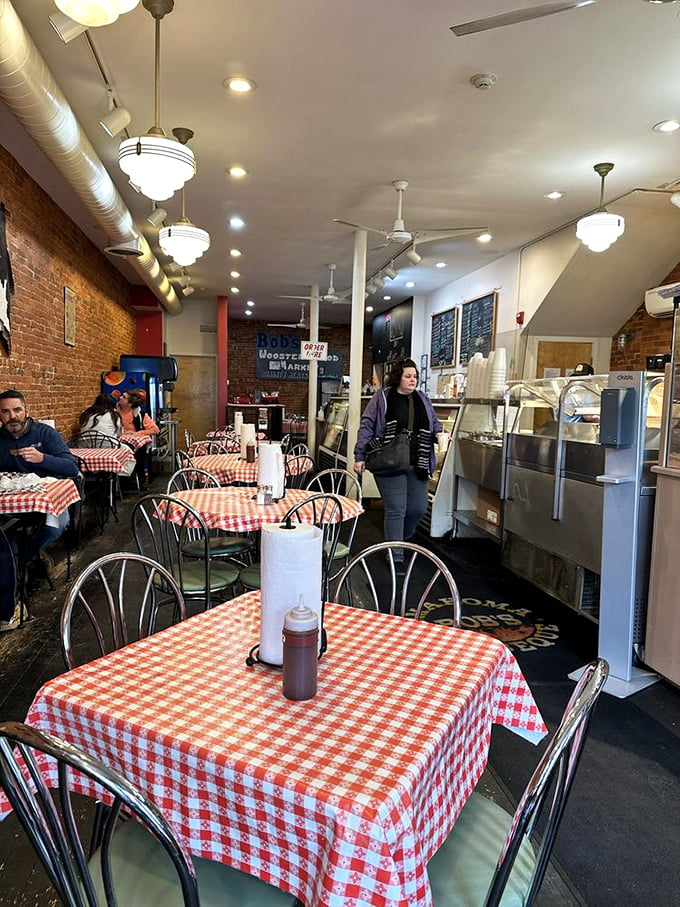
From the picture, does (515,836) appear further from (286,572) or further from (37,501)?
(37,501)

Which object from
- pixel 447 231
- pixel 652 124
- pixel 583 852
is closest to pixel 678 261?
pixel 447 231

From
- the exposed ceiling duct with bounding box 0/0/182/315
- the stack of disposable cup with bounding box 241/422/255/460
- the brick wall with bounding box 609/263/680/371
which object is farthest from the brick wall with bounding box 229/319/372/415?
the stack of disposable cup with bounding box 241/422/255/460

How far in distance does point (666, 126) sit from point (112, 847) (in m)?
5.15

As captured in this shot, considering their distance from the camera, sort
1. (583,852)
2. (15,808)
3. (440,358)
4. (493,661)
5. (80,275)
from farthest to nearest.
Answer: (440,358), (80,275), (583,852), (493,661), (15,808)

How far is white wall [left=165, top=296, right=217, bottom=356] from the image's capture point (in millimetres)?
13078

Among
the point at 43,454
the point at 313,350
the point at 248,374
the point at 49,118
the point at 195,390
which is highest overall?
the point at 49,118

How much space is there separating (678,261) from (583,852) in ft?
22.1

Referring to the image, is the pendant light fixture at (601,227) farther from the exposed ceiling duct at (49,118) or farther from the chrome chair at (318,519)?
the exposed ceiling duct at (49,118)

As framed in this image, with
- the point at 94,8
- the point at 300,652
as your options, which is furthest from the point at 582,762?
the point at 94,8

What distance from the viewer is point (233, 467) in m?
4.62

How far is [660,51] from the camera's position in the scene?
3.36 metres

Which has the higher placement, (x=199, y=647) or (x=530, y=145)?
(x=530, y=145)

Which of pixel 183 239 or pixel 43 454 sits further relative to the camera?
pixel 183 239

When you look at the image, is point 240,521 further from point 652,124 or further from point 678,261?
point 678,261
